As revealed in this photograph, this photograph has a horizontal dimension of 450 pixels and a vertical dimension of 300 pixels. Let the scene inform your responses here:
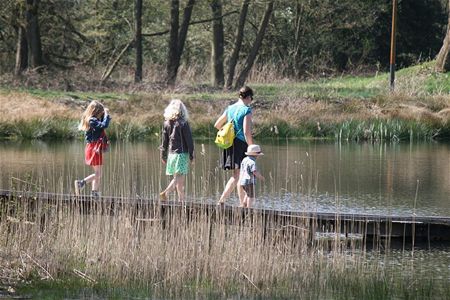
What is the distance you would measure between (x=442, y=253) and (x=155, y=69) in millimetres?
28834

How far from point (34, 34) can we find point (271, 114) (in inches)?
439

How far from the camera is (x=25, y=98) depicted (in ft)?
102

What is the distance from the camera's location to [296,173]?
20109 millimetres

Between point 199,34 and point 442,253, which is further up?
point 199,34

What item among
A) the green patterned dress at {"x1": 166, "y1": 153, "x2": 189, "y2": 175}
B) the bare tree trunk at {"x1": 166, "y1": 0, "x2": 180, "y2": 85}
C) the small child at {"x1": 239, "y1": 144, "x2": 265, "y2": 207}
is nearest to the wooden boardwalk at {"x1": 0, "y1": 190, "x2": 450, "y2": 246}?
the small child at {"x1": 239, "y1": 144, "x2": 265, "y2": 207}

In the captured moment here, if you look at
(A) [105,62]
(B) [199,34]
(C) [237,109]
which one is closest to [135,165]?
(C) [237,109]

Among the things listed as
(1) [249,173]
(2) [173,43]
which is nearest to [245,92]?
(1) [249,173]

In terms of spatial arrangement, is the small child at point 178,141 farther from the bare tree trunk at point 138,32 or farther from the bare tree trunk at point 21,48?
the bare tree trunk at point 138,32

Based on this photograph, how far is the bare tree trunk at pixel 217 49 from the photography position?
41250 mm

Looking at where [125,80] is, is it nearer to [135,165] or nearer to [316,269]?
[135,165]

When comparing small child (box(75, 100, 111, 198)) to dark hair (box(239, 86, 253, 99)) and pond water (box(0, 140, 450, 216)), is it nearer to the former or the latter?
pond water (box(0, 140, 450, 216))

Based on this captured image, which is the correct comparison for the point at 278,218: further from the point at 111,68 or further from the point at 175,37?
the point at 175,37

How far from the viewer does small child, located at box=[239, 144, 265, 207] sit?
1374 centimetres

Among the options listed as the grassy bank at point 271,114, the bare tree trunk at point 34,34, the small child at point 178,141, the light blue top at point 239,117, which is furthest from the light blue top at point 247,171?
the bare tree trunk at point 34,34
